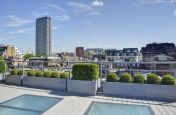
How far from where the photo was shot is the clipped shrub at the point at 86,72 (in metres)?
8.52

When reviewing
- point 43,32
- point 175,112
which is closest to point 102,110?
point 175,112

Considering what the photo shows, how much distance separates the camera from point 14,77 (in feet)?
34.8

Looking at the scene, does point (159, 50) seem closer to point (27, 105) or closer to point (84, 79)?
point (84, 79)

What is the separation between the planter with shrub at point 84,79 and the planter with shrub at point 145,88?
461mm

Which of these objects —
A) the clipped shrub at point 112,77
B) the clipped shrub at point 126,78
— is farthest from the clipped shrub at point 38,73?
the clipped shrub at point 126,78

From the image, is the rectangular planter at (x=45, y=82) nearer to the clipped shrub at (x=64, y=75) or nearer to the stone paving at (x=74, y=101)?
the clipped shrub at (x=64, y=75)

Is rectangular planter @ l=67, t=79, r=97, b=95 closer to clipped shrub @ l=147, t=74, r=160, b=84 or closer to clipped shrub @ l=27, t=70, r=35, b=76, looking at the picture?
clipped shrub @ l=147, t=74, r=160, b=84

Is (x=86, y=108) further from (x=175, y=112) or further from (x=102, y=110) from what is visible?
(x=175, y=112)

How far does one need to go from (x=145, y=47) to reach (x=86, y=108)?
70.3 meters

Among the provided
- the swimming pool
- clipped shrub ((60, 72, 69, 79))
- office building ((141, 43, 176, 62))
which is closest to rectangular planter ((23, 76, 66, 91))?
clipped shrub ((60, 72, 69, 79))

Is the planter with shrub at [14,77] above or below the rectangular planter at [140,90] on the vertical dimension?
above

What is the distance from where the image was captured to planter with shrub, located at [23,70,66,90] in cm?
925

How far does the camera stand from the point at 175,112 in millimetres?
6059

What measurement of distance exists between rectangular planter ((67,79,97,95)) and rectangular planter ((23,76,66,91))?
0.44 metres
